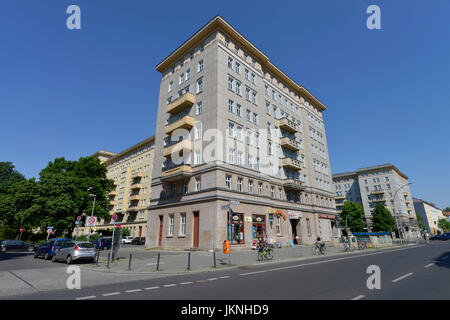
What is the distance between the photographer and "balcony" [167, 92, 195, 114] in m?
30.0

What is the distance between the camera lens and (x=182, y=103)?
3038 centimetres

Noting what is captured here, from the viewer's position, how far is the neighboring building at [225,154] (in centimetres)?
2572

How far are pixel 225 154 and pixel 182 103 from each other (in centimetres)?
945

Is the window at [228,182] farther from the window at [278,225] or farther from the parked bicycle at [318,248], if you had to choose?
the parked bicycle at [318,248]

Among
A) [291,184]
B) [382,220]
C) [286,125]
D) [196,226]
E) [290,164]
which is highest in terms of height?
[286,125]

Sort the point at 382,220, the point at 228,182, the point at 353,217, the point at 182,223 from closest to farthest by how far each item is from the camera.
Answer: the point at 228,182, the point at 182,223, the point at 382,220, the point at 353,217

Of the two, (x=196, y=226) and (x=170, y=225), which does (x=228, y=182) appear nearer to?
(x=196, y=226)

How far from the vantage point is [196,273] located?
1212cm

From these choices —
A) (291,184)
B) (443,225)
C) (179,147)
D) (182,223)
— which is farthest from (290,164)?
(443,225)

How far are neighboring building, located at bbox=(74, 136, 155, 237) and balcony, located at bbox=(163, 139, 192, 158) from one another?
90.9ft

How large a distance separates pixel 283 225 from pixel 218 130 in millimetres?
15712
